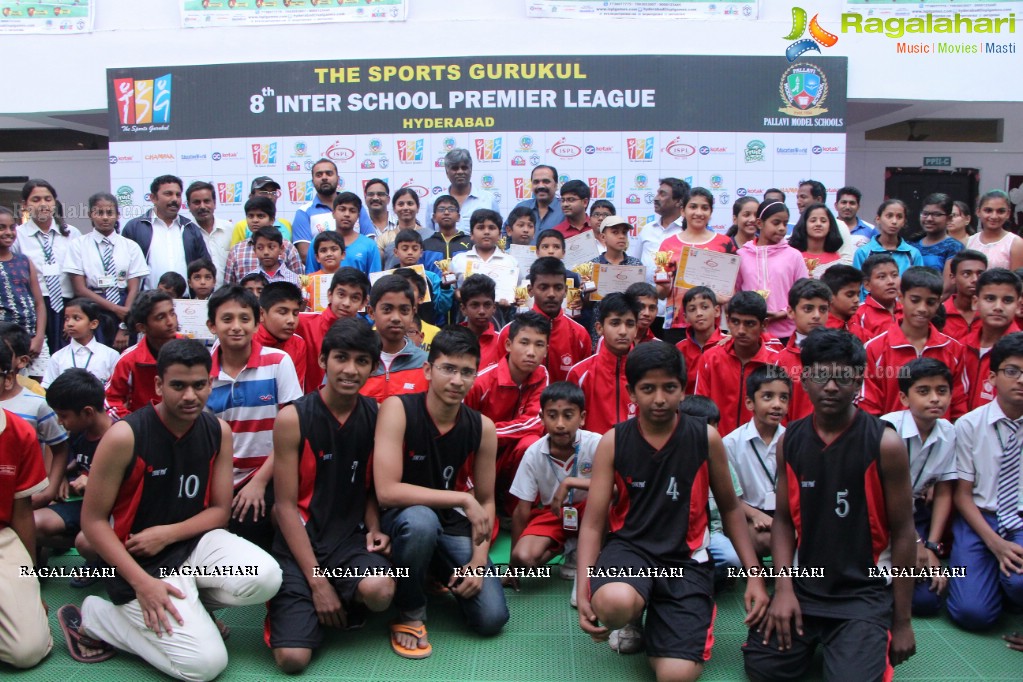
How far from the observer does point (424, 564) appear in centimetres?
323

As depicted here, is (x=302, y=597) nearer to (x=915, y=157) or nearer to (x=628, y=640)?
(x=628, y=640)

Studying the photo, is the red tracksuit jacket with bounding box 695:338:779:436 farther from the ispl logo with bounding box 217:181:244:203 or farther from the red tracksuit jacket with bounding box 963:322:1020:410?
the ispl logo with bounding box 217:181:244:203

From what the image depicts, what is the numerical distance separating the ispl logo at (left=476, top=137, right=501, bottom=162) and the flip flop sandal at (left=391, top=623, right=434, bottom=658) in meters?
5.65

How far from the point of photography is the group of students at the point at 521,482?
296cm

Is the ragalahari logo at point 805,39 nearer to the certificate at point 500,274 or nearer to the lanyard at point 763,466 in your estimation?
the certificate at point 500,274

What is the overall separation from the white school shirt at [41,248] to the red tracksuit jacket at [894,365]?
16.7 feet

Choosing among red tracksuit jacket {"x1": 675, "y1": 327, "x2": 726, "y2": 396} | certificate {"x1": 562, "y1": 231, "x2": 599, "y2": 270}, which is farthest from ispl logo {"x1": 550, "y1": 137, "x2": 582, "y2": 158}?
red tracksuit jacket {"x1": 675, "y1": 327, "x2": 726, "y2": 396}

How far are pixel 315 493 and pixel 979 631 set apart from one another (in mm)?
2646

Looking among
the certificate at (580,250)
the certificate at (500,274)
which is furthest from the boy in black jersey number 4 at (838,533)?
the certificate at (580,250)

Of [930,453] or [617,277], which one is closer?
[930,453]

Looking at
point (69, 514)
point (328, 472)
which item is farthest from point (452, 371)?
point (69, 514)

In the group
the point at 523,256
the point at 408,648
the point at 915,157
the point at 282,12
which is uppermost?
the point at 282,12

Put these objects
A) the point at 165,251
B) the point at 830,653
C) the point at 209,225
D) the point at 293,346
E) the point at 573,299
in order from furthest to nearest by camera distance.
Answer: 1. the point at 209,225
2. the point at 165,251
3. the point at 573,299
4. the point at 293,346
5. the point at 830,653

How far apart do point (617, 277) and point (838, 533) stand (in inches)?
93.7
